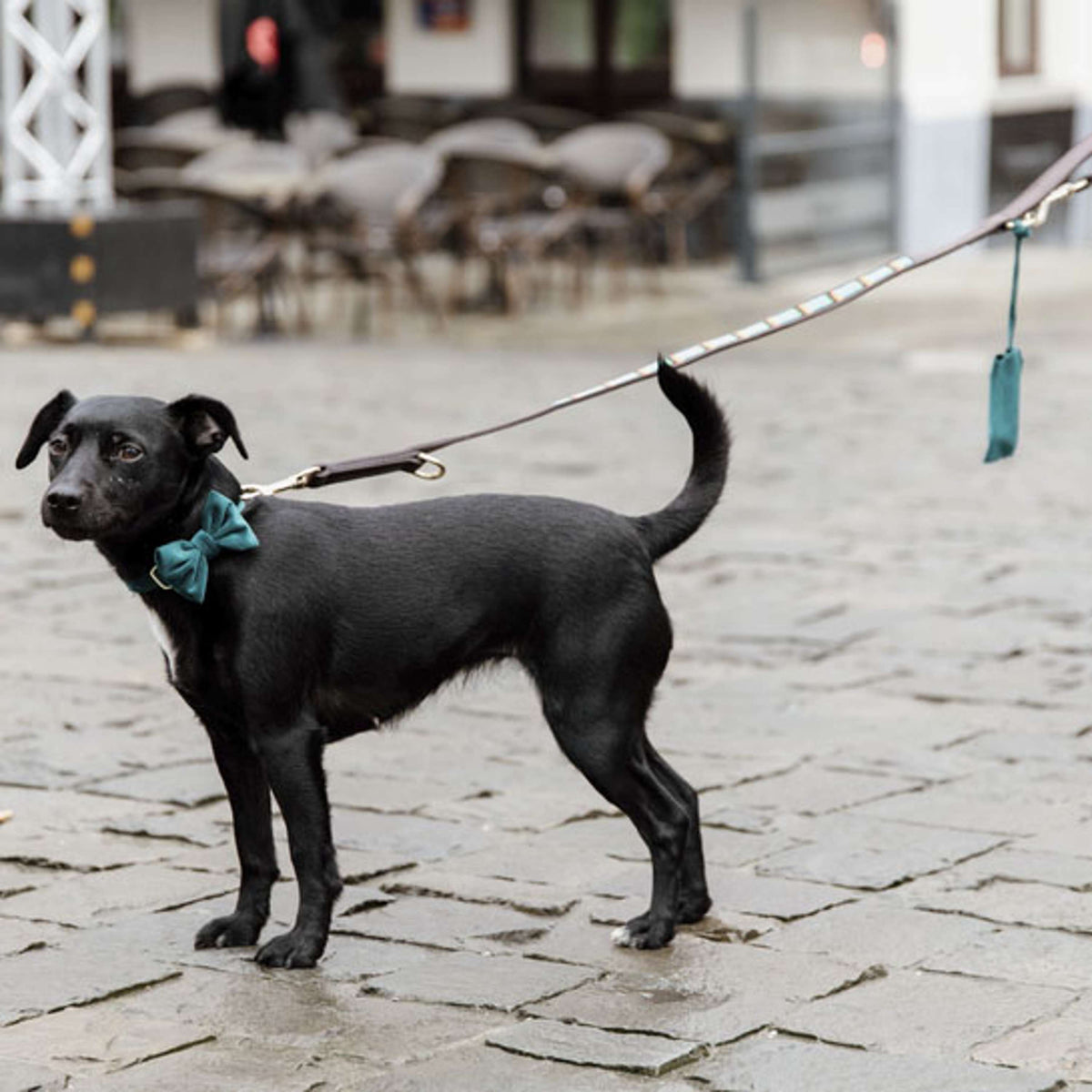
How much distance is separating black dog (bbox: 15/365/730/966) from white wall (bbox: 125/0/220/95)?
17925 millimetres

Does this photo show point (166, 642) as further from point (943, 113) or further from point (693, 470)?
point (943, 113)

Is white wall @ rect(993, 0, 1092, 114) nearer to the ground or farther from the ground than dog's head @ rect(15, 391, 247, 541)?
farther from the ground

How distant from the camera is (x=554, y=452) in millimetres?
10391

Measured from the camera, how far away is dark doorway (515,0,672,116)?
20312mm

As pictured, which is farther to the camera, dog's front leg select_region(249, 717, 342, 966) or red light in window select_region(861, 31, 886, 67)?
red light in window select_region(861, 31, 886, 67)

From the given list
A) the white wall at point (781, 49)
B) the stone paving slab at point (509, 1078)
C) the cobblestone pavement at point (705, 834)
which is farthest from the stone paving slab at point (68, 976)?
the white wall at point (781, 49)

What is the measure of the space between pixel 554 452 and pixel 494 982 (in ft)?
21.1

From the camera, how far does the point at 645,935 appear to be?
4.23 m

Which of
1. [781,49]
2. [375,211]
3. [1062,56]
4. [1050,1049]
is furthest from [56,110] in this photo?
[1050,1049]

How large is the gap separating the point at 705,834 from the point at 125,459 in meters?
1.62

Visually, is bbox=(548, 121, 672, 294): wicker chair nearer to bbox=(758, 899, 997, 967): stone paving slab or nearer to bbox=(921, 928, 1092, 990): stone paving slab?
bbox=(758, 899, 997, 967): stone paving slab

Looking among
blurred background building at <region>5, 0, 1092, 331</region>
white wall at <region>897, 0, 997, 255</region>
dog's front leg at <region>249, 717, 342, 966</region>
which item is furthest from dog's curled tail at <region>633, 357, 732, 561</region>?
white wall at <region>897, 0, 997, 255</region>

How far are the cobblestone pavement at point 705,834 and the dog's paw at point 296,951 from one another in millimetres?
33

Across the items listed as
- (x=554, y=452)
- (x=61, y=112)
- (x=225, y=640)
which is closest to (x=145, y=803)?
(x=225, y=640)
